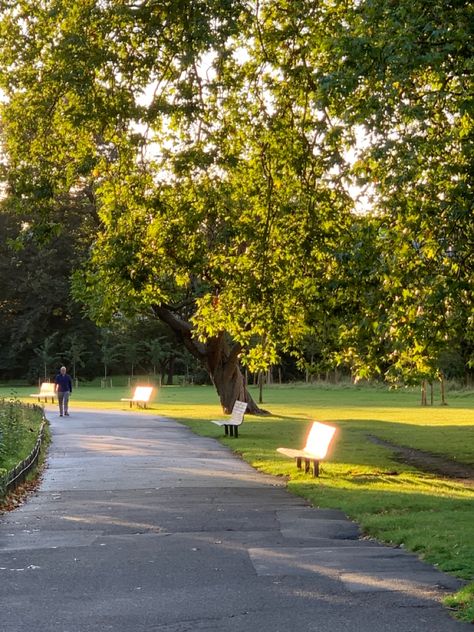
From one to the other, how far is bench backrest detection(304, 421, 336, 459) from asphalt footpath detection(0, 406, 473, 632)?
134 cm

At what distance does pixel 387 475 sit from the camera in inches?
606

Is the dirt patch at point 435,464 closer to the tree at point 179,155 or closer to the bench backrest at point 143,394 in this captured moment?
the tree at point 179,155

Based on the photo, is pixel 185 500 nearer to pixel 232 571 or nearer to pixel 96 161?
pixel 232 571

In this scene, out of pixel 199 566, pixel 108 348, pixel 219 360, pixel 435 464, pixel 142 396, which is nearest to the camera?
pixel 199 566

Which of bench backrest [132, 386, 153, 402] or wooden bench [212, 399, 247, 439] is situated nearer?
wooden bench [212, 399, 247, 439]

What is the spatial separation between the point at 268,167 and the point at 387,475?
6.13 meters

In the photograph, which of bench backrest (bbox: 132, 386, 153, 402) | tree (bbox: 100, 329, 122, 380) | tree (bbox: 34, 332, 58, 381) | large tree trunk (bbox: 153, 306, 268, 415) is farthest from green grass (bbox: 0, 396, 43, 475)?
tree (bbox: 34, 332, 58, 381)

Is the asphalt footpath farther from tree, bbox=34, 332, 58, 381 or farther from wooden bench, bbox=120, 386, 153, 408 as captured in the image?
tree, bbox=34, 332, 58, 381

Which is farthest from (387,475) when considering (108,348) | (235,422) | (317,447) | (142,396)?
(108,348)

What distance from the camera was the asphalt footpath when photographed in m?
5.86

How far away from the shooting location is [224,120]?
15.8m

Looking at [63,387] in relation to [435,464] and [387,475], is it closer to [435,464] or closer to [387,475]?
[435,464]

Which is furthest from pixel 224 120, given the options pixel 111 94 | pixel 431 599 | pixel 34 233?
pixel 431 599

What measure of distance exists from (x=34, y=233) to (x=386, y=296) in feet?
21.6
